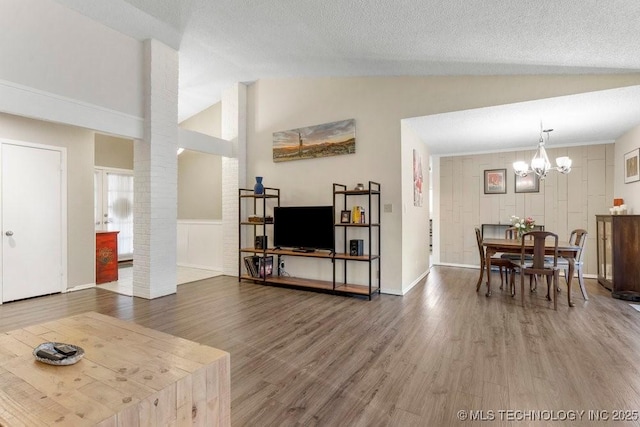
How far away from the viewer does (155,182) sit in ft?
14.6

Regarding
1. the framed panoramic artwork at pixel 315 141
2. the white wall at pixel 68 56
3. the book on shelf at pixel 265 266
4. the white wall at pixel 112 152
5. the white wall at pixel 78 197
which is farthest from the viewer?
the white wall at pixel 112 152

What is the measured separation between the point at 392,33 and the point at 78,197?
5162 mm

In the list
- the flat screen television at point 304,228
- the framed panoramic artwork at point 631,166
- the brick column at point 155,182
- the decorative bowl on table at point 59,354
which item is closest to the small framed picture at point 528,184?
the framed panoramic artwork at point 631,166

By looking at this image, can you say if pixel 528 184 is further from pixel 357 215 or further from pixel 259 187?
pixel 259 187

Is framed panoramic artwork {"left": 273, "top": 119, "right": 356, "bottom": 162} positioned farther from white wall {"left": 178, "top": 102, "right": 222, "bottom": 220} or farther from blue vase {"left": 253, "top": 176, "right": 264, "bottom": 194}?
white wall {"left": 178, "top": 102, "right": 222, "bottom": 220}

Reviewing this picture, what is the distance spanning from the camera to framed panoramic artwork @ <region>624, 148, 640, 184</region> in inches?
175

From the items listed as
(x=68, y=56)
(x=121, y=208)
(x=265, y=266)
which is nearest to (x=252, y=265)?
(x=265, y=266)

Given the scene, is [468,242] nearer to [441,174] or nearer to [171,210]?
[441,174]

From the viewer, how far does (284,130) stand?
18.2 ft

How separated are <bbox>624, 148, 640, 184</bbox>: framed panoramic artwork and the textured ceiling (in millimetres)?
2025

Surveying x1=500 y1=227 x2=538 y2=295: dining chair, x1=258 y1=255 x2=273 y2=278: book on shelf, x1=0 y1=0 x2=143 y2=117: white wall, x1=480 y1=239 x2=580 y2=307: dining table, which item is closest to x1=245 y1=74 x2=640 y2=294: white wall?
x1=258 y1=255 x2=273 y2=278: book on shelf

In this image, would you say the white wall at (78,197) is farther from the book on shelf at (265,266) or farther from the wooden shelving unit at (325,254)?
the book on shelf at (265,266)

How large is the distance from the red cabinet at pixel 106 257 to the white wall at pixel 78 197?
8.3 inches

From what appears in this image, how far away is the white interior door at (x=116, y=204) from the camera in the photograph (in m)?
6.99
